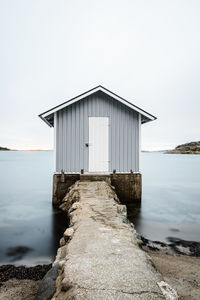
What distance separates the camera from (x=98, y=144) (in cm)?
888

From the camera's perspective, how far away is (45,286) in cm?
252

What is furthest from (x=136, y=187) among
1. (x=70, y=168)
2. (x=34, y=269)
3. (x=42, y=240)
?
(x=34, y=269)

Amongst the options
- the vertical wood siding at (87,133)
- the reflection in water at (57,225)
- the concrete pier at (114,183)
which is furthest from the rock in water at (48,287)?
the vertical wood siding at (87,133)

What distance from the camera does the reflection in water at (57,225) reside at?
5.89 metres

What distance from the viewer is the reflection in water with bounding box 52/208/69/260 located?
19.3ft

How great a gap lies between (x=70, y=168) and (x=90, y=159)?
3.14 feet

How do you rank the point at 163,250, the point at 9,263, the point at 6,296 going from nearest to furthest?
the point at 6,296 → the point at 9,263 → the point at 163,250

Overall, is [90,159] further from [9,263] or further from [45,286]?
[45,286]

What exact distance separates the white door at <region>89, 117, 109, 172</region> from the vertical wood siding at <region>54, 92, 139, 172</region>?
182 millimetres

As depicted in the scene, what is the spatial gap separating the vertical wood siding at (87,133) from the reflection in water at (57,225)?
183cm

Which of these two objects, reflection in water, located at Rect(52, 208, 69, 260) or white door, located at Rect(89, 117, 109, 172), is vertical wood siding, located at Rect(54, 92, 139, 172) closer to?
white door, located at Rect(89, 117, 109, 172)

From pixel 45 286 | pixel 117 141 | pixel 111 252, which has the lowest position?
pixel 45 286

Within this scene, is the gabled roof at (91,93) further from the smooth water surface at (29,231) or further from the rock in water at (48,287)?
the rock in water at (48,287)

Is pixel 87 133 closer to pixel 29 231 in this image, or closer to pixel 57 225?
pixel 57 225
